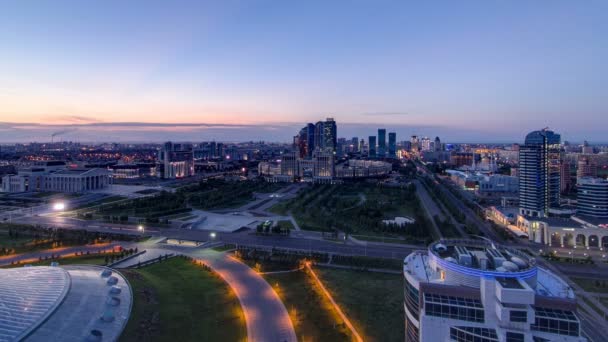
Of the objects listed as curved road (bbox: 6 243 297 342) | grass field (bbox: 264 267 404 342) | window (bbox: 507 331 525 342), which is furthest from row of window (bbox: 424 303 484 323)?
curved road (bbox: 6 243 297 342)

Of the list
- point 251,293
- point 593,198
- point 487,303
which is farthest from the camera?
point 593,198

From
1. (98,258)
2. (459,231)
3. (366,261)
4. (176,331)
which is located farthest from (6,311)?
(459,231)

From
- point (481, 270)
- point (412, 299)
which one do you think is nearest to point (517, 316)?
point (481, 270)

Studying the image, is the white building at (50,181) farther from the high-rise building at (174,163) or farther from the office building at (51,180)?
the high-rise building at (174,163)

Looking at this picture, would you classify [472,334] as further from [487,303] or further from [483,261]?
[483,261]

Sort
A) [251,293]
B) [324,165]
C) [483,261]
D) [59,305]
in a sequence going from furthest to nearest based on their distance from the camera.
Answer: [324,165]
[251,293]
[59,305]
[483,261]

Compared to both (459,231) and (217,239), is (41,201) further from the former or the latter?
(459,231)
